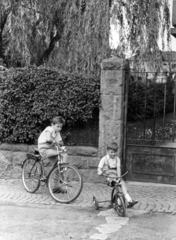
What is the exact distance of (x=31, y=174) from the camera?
8172 mm

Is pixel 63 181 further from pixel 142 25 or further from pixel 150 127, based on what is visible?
pixel 142 25

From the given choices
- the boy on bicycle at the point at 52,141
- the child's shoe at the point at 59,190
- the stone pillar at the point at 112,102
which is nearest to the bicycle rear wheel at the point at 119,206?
the child's shoe at the point at 59,190

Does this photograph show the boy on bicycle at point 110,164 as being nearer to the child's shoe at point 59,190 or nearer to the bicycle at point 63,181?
the bicycle at point 63,181

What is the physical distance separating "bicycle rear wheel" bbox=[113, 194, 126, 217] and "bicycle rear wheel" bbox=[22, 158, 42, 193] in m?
1.95

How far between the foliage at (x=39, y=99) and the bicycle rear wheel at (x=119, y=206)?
288 centimetres

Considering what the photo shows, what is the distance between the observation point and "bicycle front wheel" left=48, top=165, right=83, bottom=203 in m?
7.17

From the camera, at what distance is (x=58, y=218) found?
6285 millimetres

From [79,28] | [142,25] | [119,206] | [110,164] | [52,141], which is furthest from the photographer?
[142,25]

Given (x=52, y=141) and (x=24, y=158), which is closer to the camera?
(x=52, y=141)

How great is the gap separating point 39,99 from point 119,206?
3.61m

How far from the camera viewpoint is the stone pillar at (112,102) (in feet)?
29.2

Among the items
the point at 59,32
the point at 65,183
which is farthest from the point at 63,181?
the point at 59,32

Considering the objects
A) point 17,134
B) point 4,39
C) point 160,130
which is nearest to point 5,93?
point 17,134

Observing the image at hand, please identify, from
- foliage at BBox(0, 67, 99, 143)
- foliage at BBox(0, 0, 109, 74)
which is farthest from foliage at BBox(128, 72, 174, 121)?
foliage at BBox(0, 0, 109, 74)
